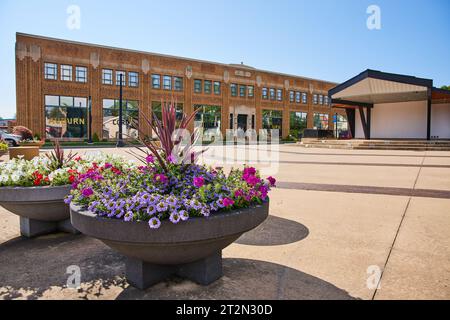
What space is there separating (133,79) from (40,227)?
3858cm

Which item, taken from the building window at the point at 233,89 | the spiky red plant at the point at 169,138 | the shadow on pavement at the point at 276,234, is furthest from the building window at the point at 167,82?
the spiky red plant at the point at 169,138

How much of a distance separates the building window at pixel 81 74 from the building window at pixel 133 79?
16.7ft

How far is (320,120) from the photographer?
62.0 metres

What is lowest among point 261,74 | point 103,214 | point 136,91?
point 103,214

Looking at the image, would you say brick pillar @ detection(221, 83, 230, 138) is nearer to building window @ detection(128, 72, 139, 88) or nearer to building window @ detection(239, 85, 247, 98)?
building window @ detection(239, 85, 247, 98)

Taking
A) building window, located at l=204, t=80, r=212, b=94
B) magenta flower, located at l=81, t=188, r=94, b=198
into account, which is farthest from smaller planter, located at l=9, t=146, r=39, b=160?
building window, located at l=204, t=80, r=212, b=94

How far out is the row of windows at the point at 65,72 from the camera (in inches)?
1394

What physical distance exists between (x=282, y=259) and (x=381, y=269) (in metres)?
1.05

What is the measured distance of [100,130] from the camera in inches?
1529

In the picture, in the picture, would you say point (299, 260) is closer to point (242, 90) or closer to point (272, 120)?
point (242, 90)

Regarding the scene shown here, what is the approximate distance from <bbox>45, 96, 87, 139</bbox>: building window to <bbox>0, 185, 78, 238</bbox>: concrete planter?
3502 centimetres

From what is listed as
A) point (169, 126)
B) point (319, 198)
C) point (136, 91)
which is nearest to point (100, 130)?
point (136, 91)
